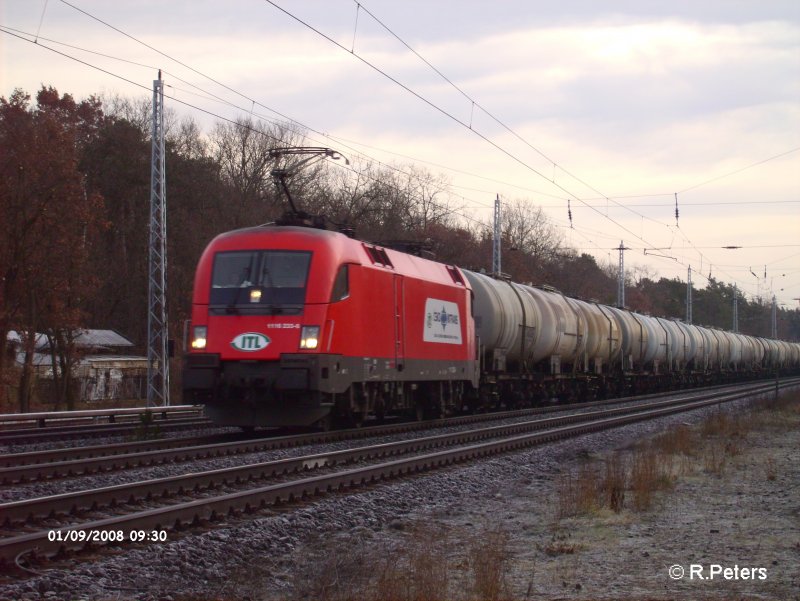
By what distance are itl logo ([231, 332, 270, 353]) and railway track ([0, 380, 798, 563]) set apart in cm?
282

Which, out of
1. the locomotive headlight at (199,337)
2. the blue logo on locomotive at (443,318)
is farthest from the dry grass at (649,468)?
the locomotive headlight at (199,337)

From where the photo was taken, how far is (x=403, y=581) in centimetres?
678

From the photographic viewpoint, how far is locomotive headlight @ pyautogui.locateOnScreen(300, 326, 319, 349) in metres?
16.1

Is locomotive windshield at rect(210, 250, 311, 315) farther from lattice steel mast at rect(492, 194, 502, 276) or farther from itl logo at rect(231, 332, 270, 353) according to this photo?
lattice steel mast at rect(492, 194, 502, 276)

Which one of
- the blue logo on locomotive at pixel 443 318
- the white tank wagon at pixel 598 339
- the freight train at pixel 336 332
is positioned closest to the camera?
the freight train at pixel 336 332

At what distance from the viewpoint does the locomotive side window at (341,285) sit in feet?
54.6

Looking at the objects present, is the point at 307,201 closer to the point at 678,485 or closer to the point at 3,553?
the point at 678,485

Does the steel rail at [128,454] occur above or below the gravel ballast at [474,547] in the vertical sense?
above

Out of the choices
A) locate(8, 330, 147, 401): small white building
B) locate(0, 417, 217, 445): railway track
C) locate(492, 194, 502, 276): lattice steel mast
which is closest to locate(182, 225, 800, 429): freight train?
locate(0, 417, 217, 445): railway track

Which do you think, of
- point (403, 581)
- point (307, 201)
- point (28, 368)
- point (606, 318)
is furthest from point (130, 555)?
point (307, 201)

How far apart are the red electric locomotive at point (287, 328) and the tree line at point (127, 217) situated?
4.50 m

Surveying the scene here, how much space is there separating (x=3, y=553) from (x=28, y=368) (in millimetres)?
25327

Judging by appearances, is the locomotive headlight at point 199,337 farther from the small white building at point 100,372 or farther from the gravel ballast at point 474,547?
the small white building at point 100,372

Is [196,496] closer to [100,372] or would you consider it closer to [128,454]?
[128,454]
